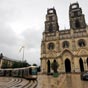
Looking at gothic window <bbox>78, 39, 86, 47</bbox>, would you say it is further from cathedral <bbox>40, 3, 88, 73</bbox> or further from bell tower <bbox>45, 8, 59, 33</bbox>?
bell tower <bbox>45, 8, 59, 33</bbox>

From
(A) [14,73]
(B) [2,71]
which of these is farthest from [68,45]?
(B) [2,71]

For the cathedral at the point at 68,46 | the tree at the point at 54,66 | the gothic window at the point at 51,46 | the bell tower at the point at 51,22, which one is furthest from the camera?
the bell tower at the point at 51,22

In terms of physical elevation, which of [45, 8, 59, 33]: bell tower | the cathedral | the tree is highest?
[45, 8, 59, 33]: bell tower

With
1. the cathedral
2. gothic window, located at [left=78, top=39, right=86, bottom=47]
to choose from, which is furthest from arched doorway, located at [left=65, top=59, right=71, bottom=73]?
gothic window, located at [left=78, top=39, right=86, bottom=47]

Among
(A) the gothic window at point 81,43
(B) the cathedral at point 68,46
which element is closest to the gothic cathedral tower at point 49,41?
(B) the cathedral at point 68,46

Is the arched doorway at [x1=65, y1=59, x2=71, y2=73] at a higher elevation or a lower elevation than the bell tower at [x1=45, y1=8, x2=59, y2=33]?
lower

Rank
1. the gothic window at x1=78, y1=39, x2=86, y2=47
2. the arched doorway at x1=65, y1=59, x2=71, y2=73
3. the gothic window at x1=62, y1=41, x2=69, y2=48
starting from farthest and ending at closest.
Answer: the gothic window at x1=62, y1=41, x2=69, y2=48, the arched doorway at x1=65, y1=59, x2=71, y2=73, the gothic window at x1=78, y1=39, x2=86, y2=47

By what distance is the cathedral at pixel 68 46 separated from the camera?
36.8m

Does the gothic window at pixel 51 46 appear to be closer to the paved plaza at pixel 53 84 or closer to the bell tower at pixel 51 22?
the bell tower at pixel 51 22

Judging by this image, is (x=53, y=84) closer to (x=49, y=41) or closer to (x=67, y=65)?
(x=67, y=65)

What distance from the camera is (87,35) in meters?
38.2

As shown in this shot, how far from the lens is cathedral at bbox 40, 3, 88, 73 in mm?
36812

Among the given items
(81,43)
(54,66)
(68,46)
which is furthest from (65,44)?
(54,66)

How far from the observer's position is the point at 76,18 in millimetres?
42406
